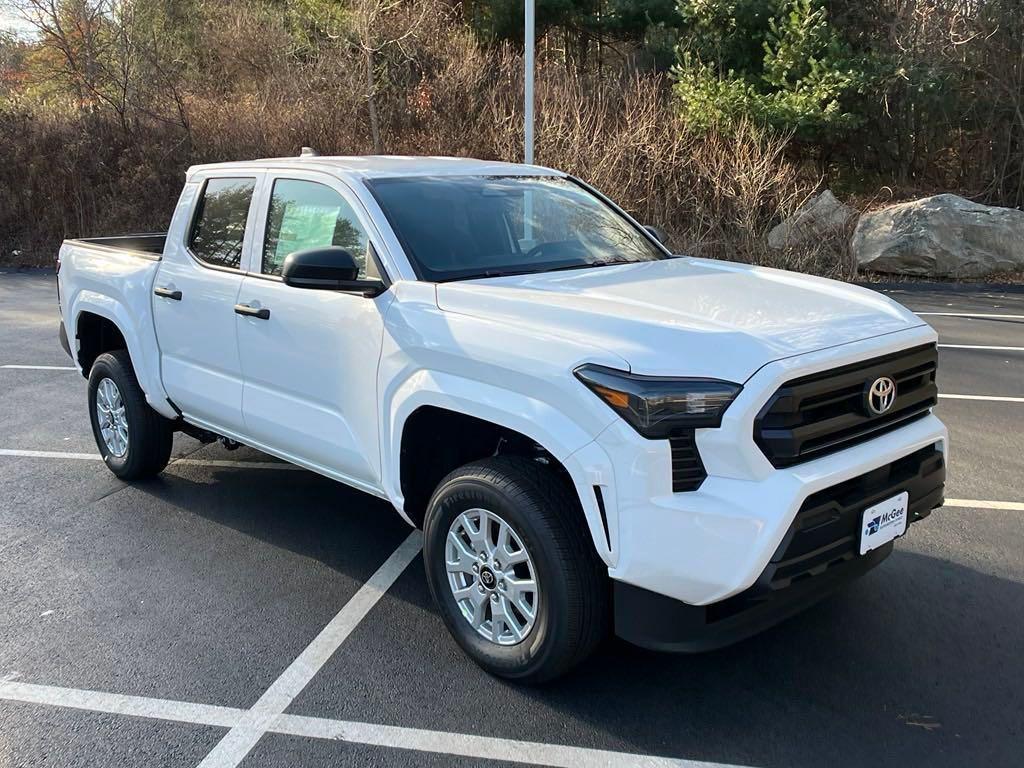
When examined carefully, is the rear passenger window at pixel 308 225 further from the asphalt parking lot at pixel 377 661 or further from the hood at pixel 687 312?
the asphalt parking lot at pixel 377 661

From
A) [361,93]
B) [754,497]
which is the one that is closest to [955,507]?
[754,497]

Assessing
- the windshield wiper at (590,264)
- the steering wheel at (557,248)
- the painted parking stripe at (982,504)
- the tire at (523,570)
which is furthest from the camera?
the painted parking stripe at (982,504)

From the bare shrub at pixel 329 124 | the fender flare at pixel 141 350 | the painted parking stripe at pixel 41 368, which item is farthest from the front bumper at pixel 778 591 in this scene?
the bare shrub at pixel 329 124

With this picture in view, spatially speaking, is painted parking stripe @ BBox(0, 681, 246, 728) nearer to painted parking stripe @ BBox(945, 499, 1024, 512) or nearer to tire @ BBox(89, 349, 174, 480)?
tire @ BBox(89, 349, 174, 480)

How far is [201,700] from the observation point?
3.27 m

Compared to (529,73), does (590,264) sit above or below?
below

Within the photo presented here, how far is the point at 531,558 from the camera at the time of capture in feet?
10.2

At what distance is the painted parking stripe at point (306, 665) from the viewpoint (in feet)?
9.80

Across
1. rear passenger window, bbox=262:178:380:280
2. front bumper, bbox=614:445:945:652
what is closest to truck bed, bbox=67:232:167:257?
rear passenger window, bbox=262:178:380:280

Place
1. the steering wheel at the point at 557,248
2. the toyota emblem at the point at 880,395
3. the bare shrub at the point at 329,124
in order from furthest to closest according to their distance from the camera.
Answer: the bare shrub at the point at 329,124
the steering wheel at the point at 557,248
the toyota emblem at the point at 880,395

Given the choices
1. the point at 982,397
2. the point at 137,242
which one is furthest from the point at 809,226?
the point at 137,242

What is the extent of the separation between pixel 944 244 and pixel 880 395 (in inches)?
521

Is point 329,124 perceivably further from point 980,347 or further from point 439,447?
point 439,447

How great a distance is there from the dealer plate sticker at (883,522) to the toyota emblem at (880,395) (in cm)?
32
